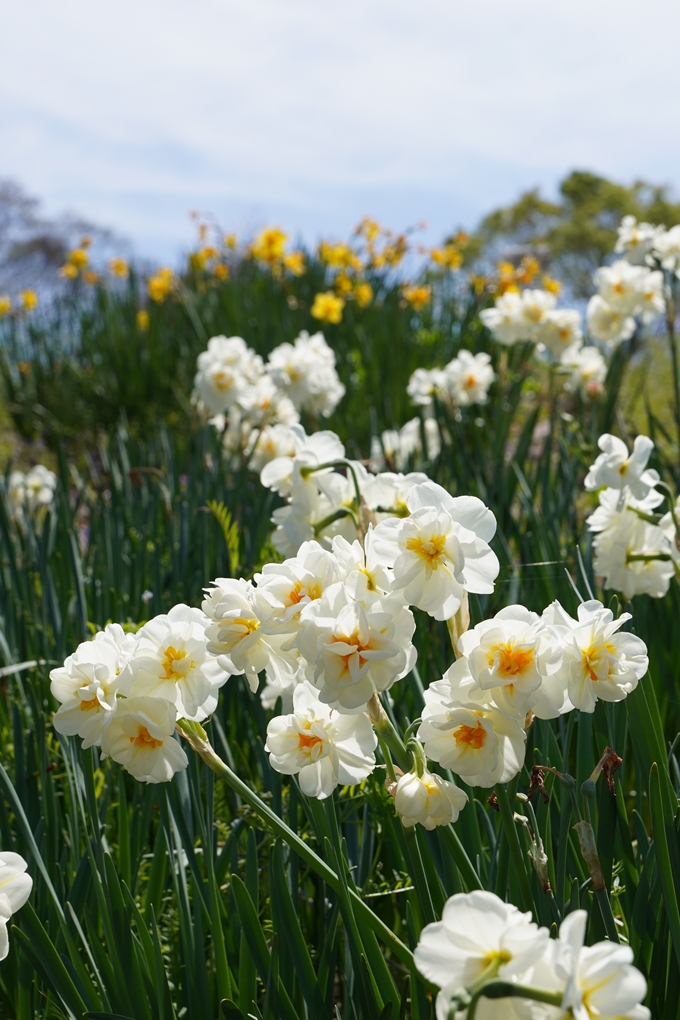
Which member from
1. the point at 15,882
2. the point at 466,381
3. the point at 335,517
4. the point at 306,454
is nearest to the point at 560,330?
the point at 466,381

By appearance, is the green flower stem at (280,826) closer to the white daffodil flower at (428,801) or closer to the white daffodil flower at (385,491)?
the white daffodil flower at (428,801)

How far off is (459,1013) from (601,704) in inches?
29.6

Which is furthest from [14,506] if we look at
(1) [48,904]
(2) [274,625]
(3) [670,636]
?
(2) [274,625]

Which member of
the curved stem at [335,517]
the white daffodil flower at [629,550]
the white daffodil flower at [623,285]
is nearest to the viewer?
the curved stem at [335,517]

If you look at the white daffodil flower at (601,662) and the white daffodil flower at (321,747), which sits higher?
the white daffodil flower at (601,662)

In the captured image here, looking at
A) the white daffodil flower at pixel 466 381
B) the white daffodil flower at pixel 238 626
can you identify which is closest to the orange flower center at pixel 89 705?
the white daffodil flower at pixel 238 626

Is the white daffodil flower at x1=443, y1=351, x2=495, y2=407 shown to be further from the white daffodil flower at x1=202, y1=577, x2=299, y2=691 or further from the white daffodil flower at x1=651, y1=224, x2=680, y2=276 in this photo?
the white daffodil flower at x1=202, y1=577, x2=299, y2=691

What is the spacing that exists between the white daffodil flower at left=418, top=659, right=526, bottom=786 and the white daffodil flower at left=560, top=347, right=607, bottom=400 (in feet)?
8.43

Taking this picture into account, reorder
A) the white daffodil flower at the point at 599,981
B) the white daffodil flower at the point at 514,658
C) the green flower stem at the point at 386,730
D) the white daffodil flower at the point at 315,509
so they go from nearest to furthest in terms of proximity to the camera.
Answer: the white daffodil flower at the point at 599,981 → the white daffodil flower at the point at 514,658 → the green flower stem at the point at 386,730 → the white daffodil flower at the point at 315,509

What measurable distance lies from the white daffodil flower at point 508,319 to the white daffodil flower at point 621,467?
1.78m

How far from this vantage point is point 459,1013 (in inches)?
21.6

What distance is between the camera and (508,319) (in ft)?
10.3

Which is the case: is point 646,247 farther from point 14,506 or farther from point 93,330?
point 93,330

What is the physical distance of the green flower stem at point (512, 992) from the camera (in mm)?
498
